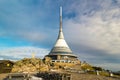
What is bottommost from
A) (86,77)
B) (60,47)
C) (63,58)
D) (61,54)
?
(86,77)

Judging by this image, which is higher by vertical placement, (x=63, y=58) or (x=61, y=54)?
(x=61, y=54)

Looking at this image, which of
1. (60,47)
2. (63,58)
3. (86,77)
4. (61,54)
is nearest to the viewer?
(86,77)

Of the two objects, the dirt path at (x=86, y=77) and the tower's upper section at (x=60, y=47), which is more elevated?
the tower's upper section at (x=60, y=47)

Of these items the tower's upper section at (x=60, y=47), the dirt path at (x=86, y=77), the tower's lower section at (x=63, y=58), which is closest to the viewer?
the dirt path at (x=86, y=77)

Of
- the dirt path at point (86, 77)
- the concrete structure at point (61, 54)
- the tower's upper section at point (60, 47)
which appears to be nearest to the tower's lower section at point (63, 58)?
the concrete structure at point (61, 54)

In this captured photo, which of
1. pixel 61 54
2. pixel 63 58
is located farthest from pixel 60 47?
pixel 63 58

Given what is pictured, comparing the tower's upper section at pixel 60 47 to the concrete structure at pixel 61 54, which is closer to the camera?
the concrete structure at pixel 61 54

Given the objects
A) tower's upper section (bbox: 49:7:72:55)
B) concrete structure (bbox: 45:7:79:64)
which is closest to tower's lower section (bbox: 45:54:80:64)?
concrete structure (bbox: 45:7:79:64)

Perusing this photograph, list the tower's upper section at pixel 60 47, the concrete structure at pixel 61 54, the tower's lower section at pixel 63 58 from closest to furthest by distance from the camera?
the tower's lower section at pixel 63 58 → the concrete structure at pixel 61 54 → the tower's upper section at pixel 60 47

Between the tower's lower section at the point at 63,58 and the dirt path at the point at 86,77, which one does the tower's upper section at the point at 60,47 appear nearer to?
the tower's lower section at the point at 63,58

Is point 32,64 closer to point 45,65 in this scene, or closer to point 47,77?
point 45,65

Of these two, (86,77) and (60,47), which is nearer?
(86,77)

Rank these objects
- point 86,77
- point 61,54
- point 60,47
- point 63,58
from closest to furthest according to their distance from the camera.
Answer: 1. point 86,77
2. point 63,58
3. point 61,54
4. point 60,47

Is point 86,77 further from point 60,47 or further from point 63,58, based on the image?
point 60,47
